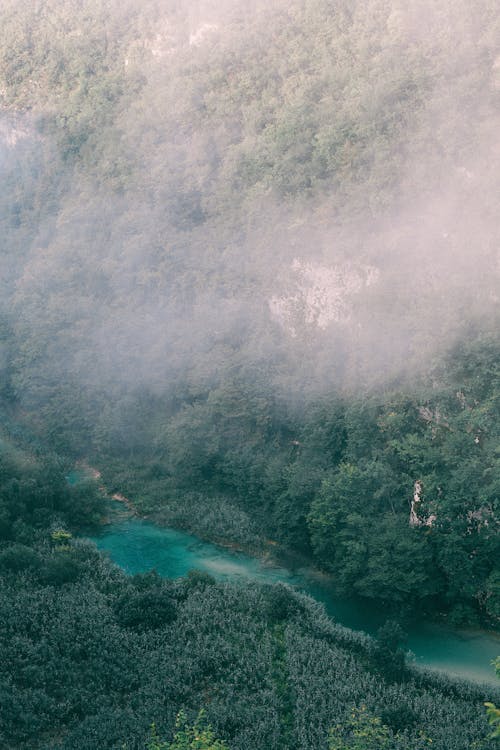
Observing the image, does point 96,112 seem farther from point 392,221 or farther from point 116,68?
point 392,221

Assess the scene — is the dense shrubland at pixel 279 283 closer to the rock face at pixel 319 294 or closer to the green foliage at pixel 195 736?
the rock face at pixel 319 294

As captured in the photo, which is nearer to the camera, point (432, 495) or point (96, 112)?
point (432, 495)

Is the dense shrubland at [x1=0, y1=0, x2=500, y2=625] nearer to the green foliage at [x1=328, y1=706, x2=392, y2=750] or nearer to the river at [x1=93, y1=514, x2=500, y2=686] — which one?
the river at [x1=93, y1=514, x2=500, y2=686]

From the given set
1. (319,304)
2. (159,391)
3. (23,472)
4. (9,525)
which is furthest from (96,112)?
(9,525)

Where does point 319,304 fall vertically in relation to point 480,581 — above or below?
above

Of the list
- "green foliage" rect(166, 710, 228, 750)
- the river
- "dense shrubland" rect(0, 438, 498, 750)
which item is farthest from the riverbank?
"green foliage" rect(166, 710, 228, 750)

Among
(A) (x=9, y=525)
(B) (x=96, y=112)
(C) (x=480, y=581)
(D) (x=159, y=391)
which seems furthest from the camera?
(B) (x=96, y=112)

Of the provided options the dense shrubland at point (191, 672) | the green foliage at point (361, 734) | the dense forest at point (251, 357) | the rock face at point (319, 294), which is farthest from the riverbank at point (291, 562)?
the rock face at point (319, 294)
